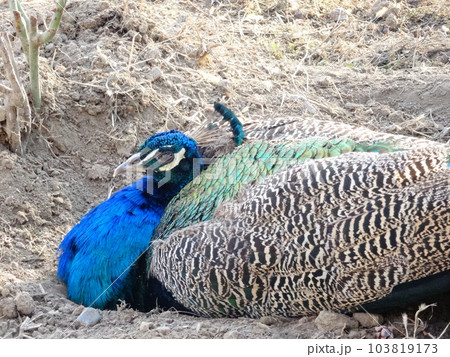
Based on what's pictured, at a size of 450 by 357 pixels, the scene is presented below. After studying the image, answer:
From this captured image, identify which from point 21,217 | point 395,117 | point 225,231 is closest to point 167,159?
point 225,231

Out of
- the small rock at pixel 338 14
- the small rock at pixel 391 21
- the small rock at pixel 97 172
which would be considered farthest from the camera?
the small rock at pixel 338 14

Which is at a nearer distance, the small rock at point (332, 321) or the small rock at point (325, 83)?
the small rock at point (332, 321)

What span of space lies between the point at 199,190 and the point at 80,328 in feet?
2.71

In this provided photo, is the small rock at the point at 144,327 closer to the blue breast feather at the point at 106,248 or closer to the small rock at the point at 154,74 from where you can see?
the blue breast feather at the point at 106,248

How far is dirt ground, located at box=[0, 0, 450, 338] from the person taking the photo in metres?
3.46

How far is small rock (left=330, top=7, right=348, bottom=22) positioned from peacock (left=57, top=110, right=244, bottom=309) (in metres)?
2.84

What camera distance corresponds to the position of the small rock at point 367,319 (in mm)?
2695

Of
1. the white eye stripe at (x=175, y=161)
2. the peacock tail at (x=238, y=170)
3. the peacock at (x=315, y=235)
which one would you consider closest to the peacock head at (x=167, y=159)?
the white eye stripe at (x=175, y=161)

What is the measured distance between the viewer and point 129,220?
330 cm

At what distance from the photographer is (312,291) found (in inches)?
106

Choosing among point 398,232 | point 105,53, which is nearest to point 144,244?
point 398,232
